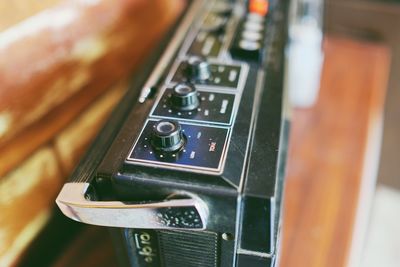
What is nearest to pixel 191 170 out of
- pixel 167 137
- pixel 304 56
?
pixel 167 137

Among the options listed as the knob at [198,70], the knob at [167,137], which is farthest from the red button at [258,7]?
the knob at [167,137]

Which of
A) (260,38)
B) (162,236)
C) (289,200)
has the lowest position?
(289,200)

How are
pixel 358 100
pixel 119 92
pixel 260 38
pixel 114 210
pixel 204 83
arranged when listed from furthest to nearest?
pixel 358 100 < pixel 119 92 < pixel 260 38 < pixel 204 83 < pixel 114 210

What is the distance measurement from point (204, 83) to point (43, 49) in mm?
196

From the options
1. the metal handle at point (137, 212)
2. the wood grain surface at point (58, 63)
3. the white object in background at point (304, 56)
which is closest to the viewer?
the metal handle at point (137, 212)

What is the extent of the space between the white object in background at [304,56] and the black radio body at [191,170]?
0.30 metres

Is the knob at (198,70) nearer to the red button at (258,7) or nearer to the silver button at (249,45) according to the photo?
the silver button at (249,45)

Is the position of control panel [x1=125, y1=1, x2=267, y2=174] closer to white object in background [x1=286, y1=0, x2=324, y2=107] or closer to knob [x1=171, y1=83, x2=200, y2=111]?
knob [x1=171, y1=83, x2=200, y2=111]

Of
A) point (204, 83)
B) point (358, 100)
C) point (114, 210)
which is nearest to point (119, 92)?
point (204, 83)

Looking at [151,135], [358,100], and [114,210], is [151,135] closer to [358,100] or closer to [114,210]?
[114,210]

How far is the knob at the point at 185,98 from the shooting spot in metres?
0.46

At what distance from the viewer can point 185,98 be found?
46 cm

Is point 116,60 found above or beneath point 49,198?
above

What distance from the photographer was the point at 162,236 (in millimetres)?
429
